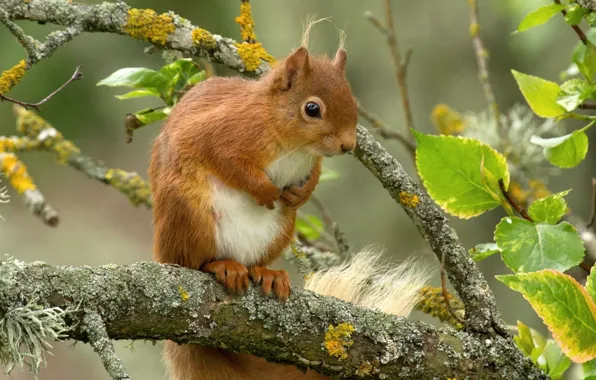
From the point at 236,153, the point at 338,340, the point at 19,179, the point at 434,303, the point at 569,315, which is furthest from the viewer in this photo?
the point at 19,179

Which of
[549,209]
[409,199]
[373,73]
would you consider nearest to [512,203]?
[549,209]

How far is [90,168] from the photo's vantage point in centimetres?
207

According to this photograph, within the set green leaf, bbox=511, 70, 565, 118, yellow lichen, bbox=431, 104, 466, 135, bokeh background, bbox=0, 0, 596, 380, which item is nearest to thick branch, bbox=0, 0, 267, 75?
green leaf, bbox=511, 70, 565, 118

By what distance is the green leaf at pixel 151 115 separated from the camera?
62.2 inches

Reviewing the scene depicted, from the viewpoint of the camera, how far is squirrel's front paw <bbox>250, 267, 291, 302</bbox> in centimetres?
125

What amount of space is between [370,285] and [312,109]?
0.37 m

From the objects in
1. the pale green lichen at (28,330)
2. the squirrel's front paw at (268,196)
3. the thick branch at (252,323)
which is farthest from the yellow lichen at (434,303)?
the pale green lichen at (28,330)

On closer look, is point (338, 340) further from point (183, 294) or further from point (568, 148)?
point (568, 148)

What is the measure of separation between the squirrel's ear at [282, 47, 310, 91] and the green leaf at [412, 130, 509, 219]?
34cm

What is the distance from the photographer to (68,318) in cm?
101

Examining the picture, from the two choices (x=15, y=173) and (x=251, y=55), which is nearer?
(x=251, y=55)

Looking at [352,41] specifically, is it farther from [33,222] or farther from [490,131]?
[33,222]

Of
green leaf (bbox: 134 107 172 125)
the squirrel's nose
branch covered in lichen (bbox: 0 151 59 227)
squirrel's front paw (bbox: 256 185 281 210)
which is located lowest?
branch covered in lichen (bbox: 0 151 59 227)

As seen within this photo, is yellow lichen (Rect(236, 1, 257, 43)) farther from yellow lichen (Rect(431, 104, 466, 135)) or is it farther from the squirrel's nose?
yellow lichen (Rect(431, 104, 466, 135))
